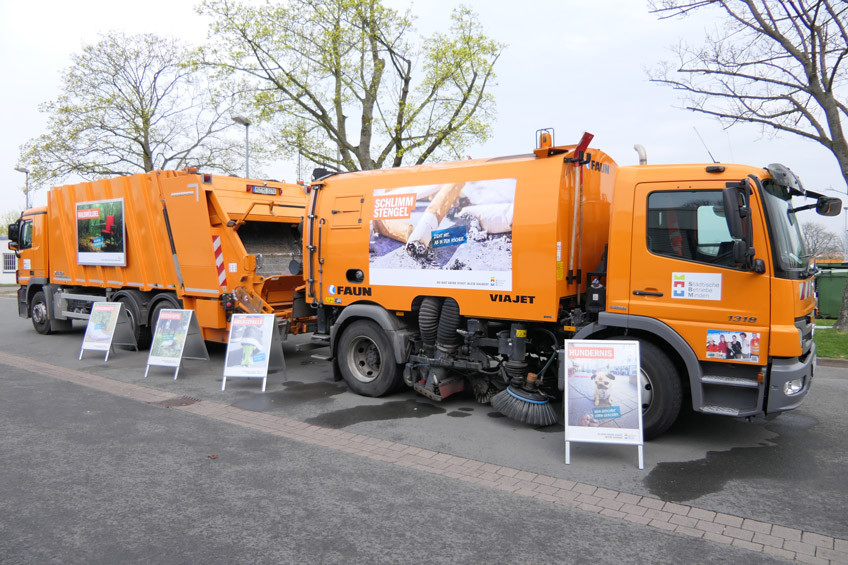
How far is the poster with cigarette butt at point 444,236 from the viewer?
617 cm

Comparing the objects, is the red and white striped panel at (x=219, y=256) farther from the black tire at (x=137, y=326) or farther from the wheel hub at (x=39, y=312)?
the wheel hub at (x=39, y=312)

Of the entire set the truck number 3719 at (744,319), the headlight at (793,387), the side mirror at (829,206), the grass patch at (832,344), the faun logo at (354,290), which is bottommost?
the grass patch at (832,344)

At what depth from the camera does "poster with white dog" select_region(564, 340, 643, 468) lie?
199 inches

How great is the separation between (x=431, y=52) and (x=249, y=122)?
19.9 ft

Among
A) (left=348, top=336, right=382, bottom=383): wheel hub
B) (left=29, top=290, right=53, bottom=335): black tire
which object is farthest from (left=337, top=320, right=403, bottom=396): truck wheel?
(left=29, top=290, right=53, bottom=335): black tire

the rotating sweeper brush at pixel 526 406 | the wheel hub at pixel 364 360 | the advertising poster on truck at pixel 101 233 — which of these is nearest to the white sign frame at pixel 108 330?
the advertising poster on truck at pixel 101 233

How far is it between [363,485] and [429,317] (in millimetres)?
2492

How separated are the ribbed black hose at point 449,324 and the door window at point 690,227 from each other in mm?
2190

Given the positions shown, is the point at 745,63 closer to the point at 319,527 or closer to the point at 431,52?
the point at 431,52

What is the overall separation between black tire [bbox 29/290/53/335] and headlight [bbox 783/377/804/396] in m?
14.2

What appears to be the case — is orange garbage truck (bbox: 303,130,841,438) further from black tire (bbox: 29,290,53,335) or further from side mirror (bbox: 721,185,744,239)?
black tire (bbox: 29,290,53,335)

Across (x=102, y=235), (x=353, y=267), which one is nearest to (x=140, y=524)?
(x=353, y=267)

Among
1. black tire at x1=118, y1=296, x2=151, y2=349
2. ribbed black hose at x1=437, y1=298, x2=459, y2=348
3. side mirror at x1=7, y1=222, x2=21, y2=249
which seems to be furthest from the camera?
side mirror at x1=7, y1=222, x2=21, y2=249

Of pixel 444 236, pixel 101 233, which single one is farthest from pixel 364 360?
pixel 101 233
